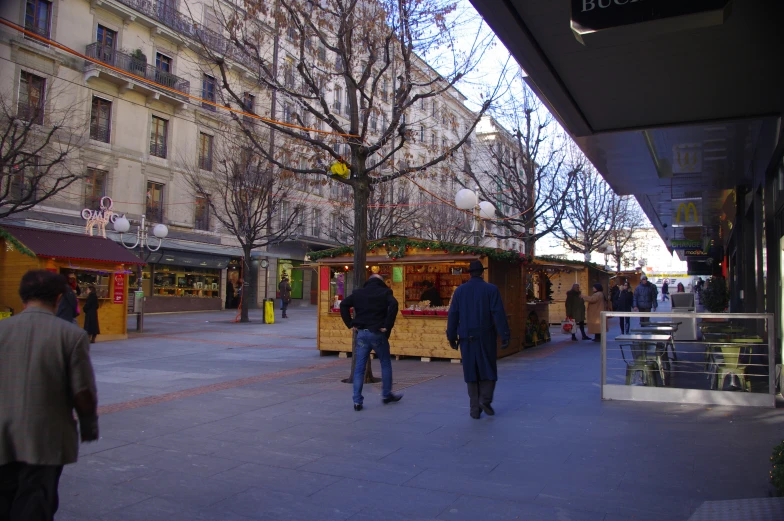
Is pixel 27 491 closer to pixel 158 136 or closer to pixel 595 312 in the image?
pixel 595 312

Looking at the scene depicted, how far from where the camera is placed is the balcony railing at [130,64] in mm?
25161

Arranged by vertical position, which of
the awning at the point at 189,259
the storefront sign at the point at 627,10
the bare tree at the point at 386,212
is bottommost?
the awning at the point at 189,259

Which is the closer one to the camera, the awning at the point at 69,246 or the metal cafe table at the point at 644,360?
the metal cafe table at the point at 644,360

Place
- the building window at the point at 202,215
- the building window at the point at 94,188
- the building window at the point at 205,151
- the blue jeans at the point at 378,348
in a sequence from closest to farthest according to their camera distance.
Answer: the blue jeans at the point at 378,348, the building window at the point at 94,188, the building window at the point at 205,151, the building window at the point at 202,215

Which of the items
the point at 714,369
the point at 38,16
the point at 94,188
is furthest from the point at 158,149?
the point at 714,369

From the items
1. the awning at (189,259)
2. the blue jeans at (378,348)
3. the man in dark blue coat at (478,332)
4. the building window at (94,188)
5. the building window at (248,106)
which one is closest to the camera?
the man in dark blue coat at (478,332)

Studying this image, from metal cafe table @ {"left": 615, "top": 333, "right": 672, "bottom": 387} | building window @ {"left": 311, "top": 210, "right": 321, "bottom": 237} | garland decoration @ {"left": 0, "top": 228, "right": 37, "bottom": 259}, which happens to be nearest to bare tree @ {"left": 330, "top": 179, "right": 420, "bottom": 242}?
building window @ {"left": 311, "top": 210, "right": 321, "bottom": 237}

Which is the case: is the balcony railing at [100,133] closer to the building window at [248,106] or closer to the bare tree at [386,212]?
the bare tree at [386,212]

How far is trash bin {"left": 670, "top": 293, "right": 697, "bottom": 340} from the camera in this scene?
13041mm

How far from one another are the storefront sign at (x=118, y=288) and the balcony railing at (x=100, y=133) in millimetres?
11367

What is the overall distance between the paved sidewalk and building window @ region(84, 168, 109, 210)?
18.4 meters

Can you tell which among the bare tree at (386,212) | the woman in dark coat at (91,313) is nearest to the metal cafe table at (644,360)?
the woman in dark coat at (91,313)

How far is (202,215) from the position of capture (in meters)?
31.6

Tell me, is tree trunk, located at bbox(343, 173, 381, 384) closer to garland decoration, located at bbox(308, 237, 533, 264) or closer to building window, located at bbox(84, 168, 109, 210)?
garland decoration, located at bbox(308, 237, 533, 264)
